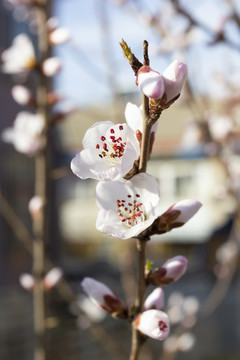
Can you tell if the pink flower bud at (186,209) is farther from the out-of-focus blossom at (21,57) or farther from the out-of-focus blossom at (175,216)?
the out-of-focus blossom at (21,57)

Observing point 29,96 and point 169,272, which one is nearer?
point 169,272

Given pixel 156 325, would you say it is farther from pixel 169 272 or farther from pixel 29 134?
pixel 29 134

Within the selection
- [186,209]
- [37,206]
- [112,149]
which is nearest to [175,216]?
[186,209]

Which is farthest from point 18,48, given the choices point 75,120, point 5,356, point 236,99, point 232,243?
point 75,120

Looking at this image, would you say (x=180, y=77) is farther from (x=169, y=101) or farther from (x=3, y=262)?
(x=3, y=262)

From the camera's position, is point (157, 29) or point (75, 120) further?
point (75, 120)

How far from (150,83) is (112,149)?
0.69 ft

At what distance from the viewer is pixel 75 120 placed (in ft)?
62.2

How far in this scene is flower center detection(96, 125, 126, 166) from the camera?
89cm

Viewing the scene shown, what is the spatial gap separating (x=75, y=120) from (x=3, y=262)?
1206 cm

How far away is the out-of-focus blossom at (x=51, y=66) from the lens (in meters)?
1.85

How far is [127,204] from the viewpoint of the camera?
891 mm

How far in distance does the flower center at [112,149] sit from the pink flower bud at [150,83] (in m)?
0.17

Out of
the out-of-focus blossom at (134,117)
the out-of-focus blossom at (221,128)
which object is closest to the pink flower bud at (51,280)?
the out-of-focus blossom at (134,117)
